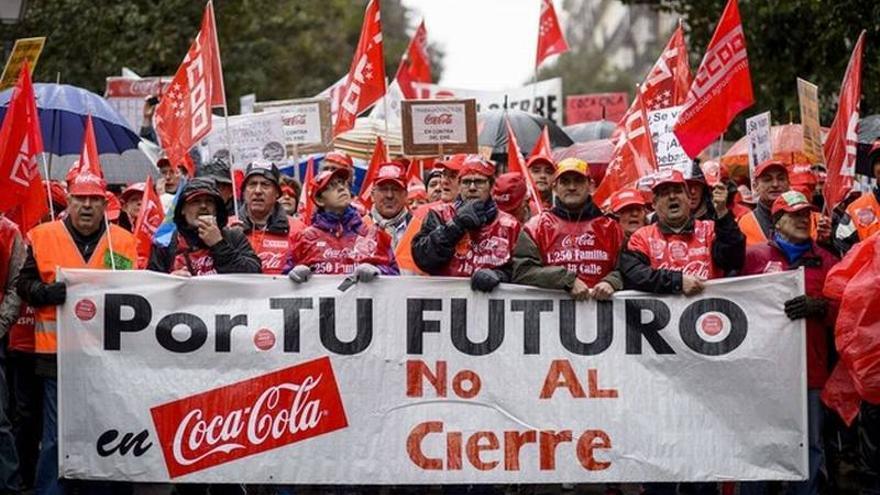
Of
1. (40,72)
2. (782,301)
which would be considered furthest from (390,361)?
(40,72)

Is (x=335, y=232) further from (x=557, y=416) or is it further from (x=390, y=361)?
(x=557, y=416)

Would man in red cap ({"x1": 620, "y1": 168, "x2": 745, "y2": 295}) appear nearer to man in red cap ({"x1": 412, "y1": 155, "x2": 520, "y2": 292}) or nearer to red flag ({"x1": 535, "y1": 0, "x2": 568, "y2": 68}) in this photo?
man in red cap ({"x1": 412, "y1": 155, "x2": 520, "y2": 292})

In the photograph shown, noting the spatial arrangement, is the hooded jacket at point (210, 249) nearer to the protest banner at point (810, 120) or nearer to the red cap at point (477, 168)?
the red cap at point (477, 168)

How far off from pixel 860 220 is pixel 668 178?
3.90ft

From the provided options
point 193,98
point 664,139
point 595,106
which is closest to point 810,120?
point 664,139

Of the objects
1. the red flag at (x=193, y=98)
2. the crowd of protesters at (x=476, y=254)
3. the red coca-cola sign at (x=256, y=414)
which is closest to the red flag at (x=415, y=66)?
the red flag at (x=193, y=98)

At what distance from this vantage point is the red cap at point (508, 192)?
11156mm

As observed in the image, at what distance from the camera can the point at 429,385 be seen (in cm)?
986

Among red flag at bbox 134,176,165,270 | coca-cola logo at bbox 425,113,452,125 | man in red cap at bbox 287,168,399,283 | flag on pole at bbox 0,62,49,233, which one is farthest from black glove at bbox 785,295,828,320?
coca-cola logo at bbox 425,113,452,125

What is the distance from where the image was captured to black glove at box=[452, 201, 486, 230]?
9.89m

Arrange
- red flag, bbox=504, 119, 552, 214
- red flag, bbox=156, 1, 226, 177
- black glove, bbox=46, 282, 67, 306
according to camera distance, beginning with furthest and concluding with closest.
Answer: red flag, bbox=156, 1, 226, 177, red flag, bbox=504, 119, 552, 214, black glove, bbox=46, 282, 67, 306

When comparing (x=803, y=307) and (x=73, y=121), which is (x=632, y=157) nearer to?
(x=803, y=307)

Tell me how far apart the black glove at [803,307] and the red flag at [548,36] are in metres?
10.2

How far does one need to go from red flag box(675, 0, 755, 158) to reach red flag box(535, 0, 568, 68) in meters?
7.79
